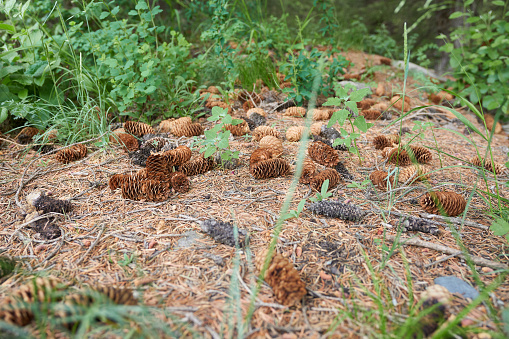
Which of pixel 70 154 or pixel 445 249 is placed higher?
pixel 70 154

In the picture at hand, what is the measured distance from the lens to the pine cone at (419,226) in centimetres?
138

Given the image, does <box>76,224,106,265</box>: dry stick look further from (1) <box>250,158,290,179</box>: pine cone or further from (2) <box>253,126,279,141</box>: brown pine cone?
(2) <box>253,126,279,141</box>: brown pine cone

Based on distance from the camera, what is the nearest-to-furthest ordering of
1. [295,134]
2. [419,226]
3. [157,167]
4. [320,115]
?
[419,226] → [157,167] → [295,134] → [320,115]

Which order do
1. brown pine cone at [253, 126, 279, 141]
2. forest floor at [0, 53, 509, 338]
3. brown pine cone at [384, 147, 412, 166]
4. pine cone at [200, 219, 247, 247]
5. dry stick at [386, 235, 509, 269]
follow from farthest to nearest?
brown pine cone at [253, 126, 279, 141] < brown pine cone at [384, 147, 412, 166] < pine cone at [200, 219, 247, 247] < dry stick at [386, 235, 509, 269] < forest floor at [0, 53, 509, 338]

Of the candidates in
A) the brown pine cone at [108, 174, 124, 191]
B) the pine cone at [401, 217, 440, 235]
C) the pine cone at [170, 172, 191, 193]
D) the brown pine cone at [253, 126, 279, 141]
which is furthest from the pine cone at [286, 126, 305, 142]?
the brown pine cone at [108, 174, 124, 191]

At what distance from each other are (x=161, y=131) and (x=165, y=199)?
3.63ft

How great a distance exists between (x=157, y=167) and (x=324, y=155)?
1057 millimetres

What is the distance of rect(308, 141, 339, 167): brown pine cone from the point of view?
1897 mm

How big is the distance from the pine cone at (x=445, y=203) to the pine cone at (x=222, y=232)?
0.95 meters

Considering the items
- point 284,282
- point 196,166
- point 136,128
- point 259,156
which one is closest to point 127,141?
point 136,128

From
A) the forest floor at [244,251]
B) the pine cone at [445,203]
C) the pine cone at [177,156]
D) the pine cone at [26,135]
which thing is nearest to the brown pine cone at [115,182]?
the forest floor at [244,251]

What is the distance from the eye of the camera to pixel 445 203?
1456 mm

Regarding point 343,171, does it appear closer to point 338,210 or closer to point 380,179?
point 380,179

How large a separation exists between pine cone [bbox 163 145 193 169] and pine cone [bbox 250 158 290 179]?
451 millimetres
